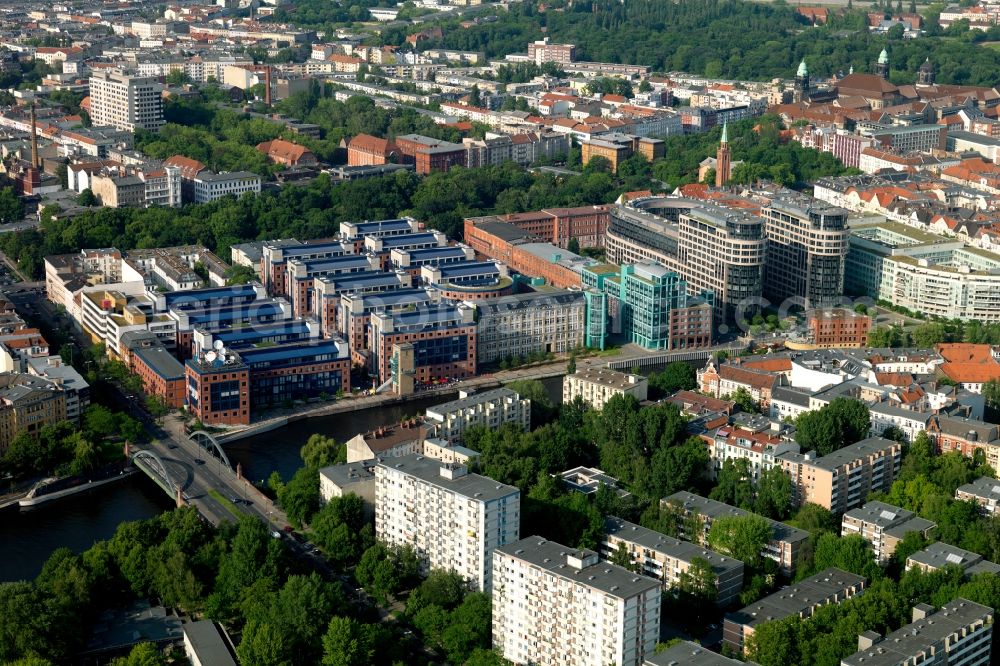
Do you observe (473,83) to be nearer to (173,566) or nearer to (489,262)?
(489,262)

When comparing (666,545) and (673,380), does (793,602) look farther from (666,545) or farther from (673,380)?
(673,380)

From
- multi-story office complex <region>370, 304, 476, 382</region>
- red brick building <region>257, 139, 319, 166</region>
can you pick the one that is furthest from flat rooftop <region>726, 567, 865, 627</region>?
red brick building <region>257, 139, 319, 166</region>

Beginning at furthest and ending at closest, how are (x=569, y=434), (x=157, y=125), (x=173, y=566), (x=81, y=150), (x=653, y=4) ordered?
(x=653, y=4)
(x=157, y=125)
(x=81, y=150)
(x=569, y=434)
(x=173, y=566)

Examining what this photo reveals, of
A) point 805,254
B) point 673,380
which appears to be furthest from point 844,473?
point 805,254

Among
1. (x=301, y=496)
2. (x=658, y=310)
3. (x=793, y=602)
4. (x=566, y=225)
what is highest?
(x=566, y=225)

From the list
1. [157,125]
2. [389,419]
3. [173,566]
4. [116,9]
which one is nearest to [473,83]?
[157,125]

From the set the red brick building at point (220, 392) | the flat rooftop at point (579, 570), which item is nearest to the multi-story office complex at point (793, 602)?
the flat rooftop at point (579, 570)
